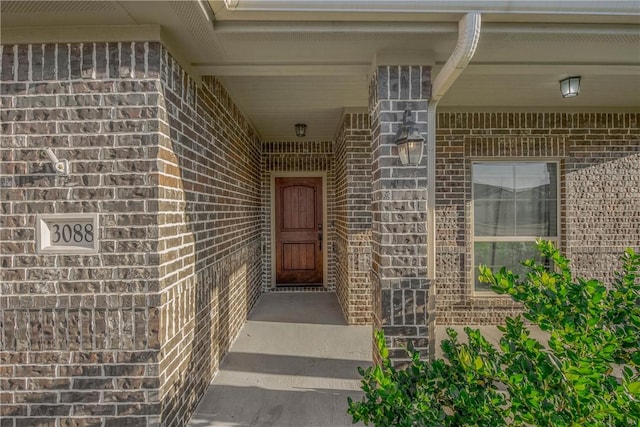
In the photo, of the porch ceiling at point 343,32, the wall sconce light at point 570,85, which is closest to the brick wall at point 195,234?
the porch ceiling at point 343,32

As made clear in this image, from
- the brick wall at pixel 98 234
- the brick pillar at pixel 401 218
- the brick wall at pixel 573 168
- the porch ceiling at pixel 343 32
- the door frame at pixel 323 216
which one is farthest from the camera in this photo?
the door frame at pixel 323 216

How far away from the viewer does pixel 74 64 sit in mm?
1969

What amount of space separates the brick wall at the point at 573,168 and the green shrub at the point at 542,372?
2601 mm

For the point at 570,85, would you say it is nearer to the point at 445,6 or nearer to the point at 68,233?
the point at 445,6

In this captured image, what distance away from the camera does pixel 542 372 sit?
1.16 meters

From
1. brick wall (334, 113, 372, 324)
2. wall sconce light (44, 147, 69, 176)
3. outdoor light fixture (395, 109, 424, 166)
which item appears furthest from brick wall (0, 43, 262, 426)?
brick wall (334, 113, 372, 324)

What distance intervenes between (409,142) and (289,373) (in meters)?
2.16

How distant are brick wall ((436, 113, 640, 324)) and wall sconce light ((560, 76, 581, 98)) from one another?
0.89 metres

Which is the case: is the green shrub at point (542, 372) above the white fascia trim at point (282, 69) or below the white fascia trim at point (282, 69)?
below

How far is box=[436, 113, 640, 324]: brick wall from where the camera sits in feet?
13.0

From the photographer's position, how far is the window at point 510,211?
4137 millimetres

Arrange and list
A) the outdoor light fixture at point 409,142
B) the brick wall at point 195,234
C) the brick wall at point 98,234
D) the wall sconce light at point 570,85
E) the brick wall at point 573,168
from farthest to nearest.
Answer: the brick wall at point 573,168
the wall sconce light at point 570,85
the outdoor light fixture at point 409,142
the brick wall at point 195,234
the brick wall at point 98,234

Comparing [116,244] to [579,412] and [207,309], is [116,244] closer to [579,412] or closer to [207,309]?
[207,309]

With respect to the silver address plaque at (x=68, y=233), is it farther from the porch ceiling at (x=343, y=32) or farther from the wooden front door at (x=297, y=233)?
the wooden front door at (x=297, y=233)
